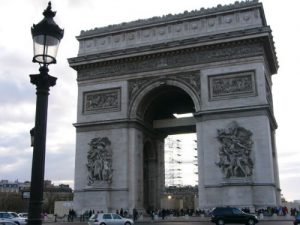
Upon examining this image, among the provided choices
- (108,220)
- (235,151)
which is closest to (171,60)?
(235,151)

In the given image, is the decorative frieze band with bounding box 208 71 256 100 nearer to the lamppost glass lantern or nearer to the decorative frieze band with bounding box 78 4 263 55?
the decorative frieze band with bounding box 78 4 263 55

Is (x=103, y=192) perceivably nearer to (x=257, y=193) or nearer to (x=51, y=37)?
(x=257, y=193)

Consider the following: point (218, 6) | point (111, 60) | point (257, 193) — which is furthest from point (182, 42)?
point (257, 193)

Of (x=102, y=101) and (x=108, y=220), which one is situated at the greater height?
(x=102, y=101)

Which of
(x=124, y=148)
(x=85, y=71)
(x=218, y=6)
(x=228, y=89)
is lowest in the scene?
(x=124, y=148)

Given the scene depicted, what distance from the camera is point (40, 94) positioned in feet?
23.9

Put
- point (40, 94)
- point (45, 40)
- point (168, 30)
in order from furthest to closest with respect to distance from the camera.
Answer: point (168, 30), point (40, 94), point (45, 40)

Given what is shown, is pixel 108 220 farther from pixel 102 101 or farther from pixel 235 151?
pixel 102 101

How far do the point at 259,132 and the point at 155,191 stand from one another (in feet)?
46.6

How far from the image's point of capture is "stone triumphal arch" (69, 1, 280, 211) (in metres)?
34.3

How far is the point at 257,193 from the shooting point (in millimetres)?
33219

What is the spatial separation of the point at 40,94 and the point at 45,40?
901 mm

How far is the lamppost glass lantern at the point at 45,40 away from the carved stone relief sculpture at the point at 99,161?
103 feet

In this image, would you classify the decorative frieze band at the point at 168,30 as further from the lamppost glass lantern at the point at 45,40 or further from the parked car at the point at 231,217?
the lamppost glass lantern at the point at 45,40
